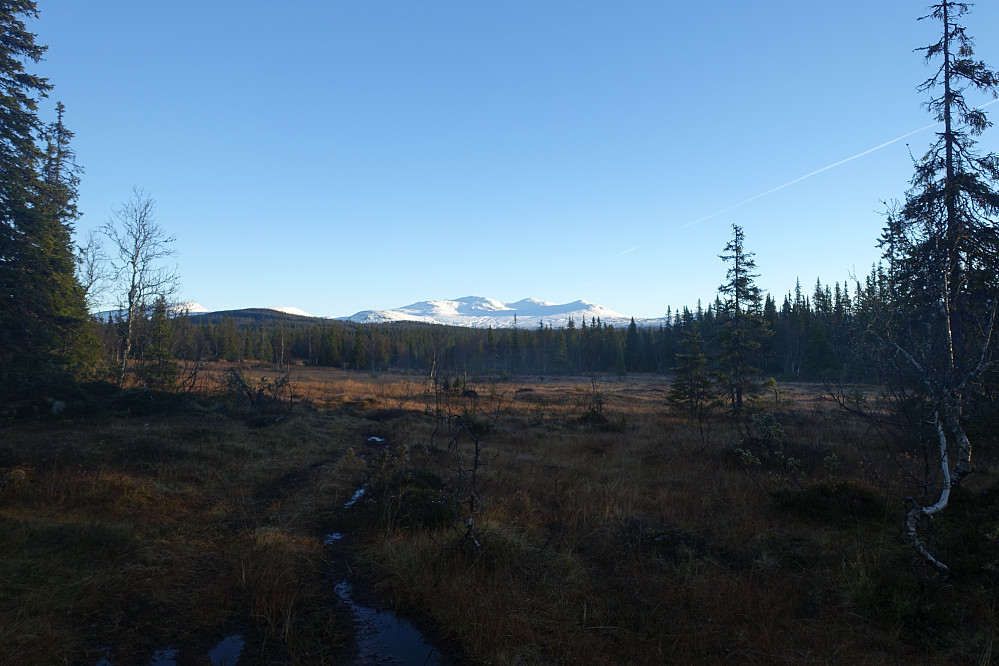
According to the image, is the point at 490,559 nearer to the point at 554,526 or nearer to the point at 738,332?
the point at 554,526

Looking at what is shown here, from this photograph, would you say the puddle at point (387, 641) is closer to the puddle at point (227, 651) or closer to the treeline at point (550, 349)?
the puddle at point (227, 651)

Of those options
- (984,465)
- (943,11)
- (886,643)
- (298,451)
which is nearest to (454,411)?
(298,451)

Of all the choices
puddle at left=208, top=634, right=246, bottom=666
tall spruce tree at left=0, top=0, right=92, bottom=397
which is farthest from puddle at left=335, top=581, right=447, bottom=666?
tall spruce tree at left=0, top=0, right=92, bottom=397

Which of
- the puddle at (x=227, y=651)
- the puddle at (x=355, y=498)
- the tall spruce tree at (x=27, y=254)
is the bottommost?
the puddle at (x=355, y=498)

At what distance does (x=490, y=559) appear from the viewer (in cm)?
600

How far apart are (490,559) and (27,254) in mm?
21098

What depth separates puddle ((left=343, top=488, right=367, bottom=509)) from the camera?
898cm

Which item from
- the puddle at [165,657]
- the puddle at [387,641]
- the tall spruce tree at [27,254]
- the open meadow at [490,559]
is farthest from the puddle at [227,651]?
the tall spruce tree at [27,254]

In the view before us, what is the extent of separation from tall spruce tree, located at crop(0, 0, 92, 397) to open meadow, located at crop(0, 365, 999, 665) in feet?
23.6

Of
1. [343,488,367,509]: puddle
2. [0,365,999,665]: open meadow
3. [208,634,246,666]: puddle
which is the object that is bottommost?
[343,488,367,509]: puddle

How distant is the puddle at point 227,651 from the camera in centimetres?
431

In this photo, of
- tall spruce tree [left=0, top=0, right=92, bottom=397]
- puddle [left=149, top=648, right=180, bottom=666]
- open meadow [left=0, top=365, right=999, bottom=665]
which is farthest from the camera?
tall spruce tree [left=0, top=0, right=92, bottom=397]

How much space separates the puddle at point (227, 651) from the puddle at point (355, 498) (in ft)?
13.8

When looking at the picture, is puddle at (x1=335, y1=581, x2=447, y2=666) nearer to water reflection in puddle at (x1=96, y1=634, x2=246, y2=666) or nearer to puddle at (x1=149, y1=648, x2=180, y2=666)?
water reflection in puddle at (x1=96, y1=634, x2=246, y2=666)
